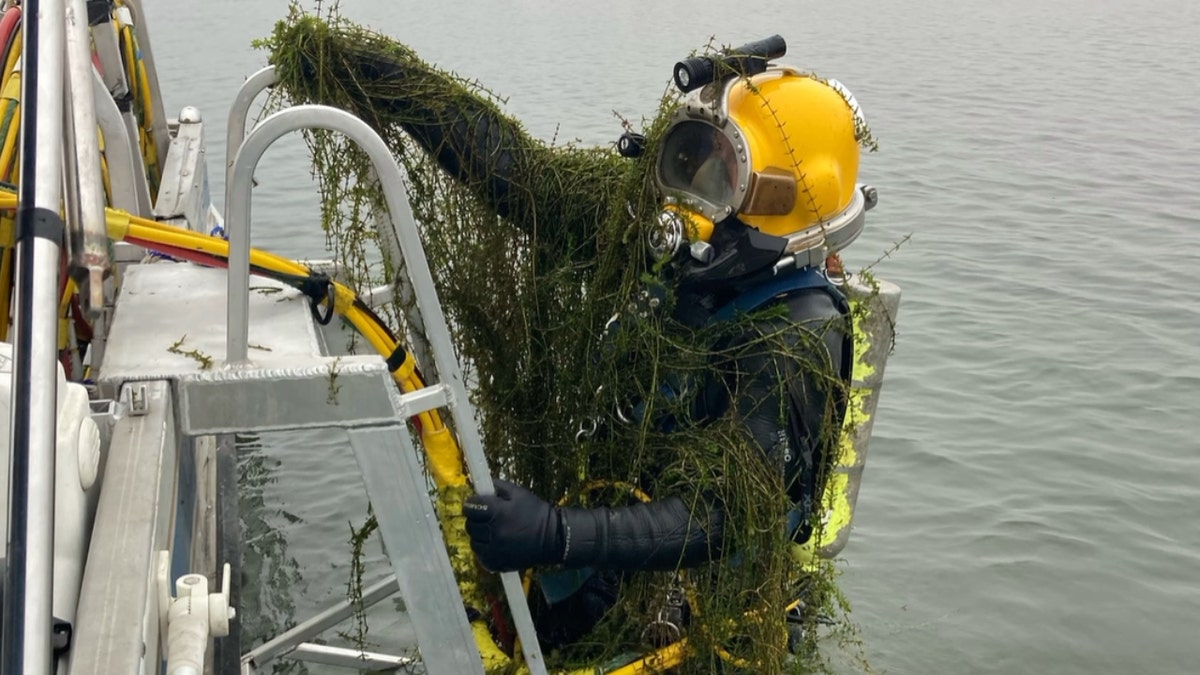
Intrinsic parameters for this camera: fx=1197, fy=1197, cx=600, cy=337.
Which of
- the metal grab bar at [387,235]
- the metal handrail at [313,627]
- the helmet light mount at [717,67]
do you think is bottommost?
the metal handrail at [313,627]

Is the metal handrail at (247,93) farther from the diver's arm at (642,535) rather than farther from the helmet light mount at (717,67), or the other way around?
the diver's arm at (642,535)

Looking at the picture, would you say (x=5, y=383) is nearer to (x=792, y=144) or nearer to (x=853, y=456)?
(x=792, y=144)

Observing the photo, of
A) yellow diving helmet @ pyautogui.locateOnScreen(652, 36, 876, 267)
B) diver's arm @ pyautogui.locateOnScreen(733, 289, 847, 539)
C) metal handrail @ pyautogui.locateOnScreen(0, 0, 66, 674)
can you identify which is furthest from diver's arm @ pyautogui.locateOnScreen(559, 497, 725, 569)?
metal handrail @ pyautogui.locateOnScreen(0, 0, 66, 674)

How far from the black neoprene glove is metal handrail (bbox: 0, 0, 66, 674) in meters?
1.30

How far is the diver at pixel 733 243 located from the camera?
303cm

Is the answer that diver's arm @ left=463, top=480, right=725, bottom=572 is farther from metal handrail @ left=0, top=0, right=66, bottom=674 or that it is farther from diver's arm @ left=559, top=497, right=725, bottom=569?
metal handrail @ left=0, top=0, right=66, bottom=674

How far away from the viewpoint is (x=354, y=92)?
10.4 feet

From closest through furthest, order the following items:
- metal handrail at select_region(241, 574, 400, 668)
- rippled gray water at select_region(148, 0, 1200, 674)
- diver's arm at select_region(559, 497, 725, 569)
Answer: diver's arm at select_region(559, 497, 725, 569), metal handrail at select_region(241, 574, 400, 668), rippled gray water at select_region(148, 0, 1200, 674)

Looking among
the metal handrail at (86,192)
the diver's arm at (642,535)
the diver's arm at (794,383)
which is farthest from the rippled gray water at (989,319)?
the metal handrail at (86,192)

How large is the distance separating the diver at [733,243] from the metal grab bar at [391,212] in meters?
0.36

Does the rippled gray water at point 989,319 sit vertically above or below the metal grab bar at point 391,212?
below

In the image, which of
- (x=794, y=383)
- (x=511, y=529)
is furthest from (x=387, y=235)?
(x=794, y=383)

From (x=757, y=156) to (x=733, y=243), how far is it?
23 cm

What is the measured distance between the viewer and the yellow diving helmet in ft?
10.1
